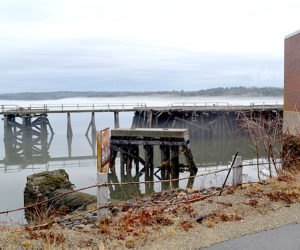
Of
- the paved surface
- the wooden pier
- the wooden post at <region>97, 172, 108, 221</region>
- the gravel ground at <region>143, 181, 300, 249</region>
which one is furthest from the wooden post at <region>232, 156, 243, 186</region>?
the wooden pier

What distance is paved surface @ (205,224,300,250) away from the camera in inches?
206

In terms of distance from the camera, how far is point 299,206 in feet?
23.8

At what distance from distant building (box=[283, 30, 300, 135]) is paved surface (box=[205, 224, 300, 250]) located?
14.0 m

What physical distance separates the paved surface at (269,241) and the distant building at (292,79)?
14.0m

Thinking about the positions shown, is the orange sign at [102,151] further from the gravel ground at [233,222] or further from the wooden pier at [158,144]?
the wooden pier at [158,144]

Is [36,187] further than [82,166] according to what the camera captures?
No

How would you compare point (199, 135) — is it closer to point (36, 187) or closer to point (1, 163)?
point (1, 163)

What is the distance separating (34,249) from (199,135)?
32950 mm

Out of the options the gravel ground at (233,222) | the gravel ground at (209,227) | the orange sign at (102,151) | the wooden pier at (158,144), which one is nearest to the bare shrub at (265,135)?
the gravel ground at (209,227)

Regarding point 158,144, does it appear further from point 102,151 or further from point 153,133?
point 102,151

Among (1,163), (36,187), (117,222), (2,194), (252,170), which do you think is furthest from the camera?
(1,163)

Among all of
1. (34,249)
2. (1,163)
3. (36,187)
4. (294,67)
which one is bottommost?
(1,163)

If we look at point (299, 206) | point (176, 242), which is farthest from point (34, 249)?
point (299, 206)

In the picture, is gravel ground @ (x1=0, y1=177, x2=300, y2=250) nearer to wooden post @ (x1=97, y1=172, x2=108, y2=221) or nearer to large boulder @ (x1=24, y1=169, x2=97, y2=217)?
wooden post @ (x1=97, y1=172, x2=108, y2=221)
